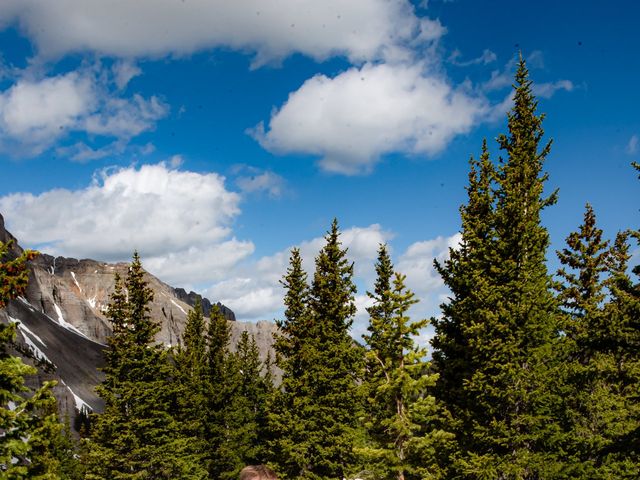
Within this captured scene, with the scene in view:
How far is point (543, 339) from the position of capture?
17219 millimetres

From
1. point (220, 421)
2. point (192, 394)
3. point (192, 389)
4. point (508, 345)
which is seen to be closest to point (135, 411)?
point (192, 394)

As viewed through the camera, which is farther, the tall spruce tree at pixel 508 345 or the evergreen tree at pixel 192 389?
the evergreen tree at pixel 192 389

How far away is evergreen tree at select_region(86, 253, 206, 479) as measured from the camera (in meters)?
25.8

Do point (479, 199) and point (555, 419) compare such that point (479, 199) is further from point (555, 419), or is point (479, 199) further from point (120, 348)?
point (120, 348)

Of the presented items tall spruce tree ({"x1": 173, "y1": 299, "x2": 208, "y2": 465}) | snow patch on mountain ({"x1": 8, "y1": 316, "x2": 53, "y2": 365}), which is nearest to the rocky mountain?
snow patch on mountain ({"x1": 8, "y1": 316, "x2": 53, "y2": 365})

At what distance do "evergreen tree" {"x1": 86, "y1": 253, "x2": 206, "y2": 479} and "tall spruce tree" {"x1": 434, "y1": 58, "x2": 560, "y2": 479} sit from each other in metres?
16.1

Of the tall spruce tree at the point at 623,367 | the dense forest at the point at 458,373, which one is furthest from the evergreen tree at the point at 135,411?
the tall spruce tree at the point at 623,367

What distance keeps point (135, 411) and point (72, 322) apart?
112 metres

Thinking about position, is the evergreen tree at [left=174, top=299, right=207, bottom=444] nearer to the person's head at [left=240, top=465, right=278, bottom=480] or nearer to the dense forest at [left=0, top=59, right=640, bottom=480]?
the dense forest at [left=0, top=59, right=640, bottom=480]

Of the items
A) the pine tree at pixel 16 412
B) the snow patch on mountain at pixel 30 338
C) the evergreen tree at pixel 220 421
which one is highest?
the snow patch on mountain at pixel 30 338

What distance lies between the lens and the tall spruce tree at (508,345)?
16.3 m

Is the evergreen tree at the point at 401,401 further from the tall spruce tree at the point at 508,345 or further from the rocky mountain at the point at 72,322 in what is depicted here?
the rocky mountain at the point at 72,322

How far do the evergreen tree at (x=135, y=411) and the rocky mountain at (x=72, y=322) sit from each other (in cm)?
247

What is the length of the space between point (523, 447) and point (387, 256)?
14.7 m
